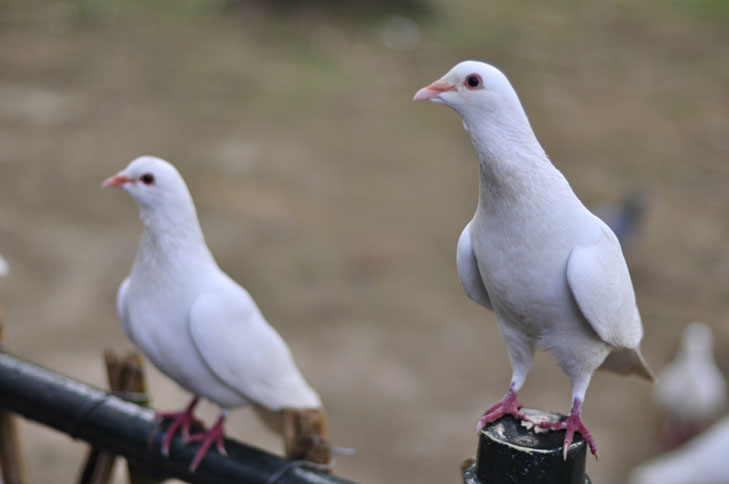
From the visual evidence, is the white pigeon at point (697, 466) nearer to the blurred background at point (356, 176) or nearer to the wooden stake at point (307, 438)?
the blurred background at point (356, 176)

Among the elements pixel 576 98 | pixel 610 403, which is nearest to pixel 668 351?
pixel 610 403

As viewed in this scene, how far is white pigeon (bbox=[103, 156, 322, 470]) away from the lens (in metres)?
2.03

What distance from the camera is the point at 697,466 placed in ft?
15.0

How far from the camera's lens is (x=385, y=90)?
1019cm

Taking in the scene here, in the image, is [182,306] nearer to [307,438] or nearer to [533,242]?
[307,438]

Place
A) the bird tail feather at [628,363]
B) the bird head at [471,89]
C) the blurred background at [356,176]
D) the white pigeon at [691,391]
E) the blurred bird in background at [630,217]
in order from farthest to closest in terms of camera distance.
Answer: the blurred bird in background at [630,217] < the blurred background at [356,176] < the white pigeon at [691,391] < the bird tail feather at [628,363] < the bird head at [471,89]

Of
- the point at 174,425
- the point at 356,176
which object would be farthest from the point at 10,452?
the point at 356,176

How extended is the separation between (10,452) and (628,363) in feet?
6.23

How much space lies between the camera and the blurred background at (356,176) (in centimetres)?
551

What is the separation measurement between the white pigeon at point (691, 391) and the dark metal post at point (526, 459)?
13.8 feet

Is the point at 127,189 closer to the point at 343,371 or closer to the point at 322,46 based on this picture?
the point at 343,371

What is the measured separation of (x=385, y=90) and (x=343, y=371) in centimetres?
535

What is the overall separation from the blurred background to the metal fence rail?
2590 mm

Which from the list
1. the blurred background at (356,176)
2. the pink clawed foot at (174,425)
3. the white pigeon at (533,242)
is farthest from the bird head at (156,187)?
the blurred background at (356,176)
